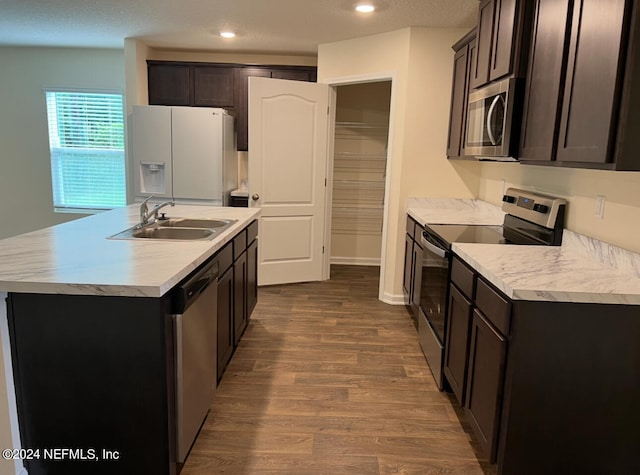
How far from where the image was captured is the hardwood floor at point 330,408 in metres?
2.05

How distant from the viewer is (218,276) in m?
2.38

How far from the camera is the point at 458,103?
12.2 ft

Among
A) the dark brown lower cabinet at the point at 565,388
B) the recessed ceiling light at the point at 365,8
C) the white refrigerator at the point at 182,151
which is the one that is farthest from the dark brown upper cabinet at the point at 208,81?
the dark brown lower cabinet at the point at 565,388

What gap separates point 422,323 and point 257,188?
217cm

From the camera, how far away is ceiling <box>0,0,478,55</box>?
11.4 feet

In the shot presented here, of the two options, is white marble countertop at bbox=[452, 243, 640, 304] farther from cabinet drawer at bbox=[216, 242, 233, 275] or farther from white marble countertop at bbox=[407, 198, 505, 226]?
cabinet drawer at bbox=[216, 242, 233, 275]

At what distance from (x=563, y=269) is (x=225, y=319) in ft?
5.76

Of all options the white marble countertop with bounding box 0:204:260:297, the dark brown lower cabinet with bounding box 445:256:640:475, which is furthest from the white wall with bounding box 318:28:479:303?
the dark brown lower cabinet with bounding box 445:256:640:475

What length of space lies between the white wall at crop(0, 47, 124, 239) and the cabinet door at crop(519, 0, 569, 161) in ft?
15.9

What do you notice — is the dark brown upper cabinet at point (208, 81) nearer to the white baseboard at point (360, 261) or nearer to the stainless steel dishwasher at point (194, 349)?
the white baseboard at point (360, 261)

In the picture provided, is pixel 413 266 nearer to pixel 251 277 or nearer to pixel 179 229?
pixel 251 277

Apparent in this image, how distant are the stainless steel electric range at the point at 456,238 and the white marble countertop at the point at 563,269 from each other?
0.43 feet

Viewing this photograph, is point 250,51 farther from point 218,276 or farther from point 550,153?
point 550,153

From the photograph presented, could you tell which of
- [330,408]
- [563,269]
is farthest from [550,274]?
[330,408]
